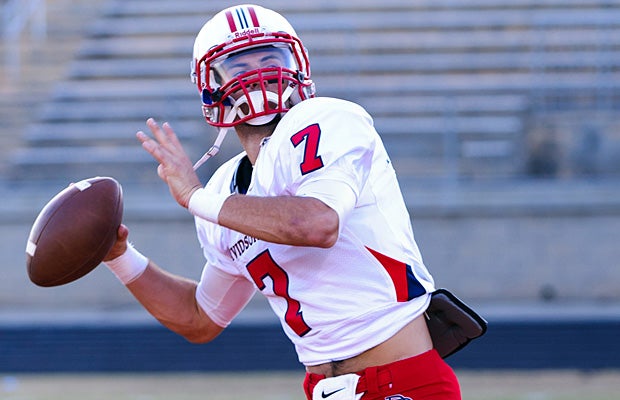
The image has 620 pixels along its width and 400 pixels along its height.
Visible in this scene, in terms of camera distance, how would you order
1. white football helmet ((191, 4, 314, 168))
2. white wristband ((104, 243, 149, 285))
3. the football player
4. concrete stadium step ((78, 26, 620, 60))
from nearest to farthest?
the football player < white football helmet ((191, 4, 314, 168)) < white wristband ((104, 243, 149, 285)) < concrete stadium step ((78, 26, 620, 60))

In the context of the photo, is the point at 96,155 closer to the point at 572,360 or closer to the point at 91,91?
the point at 91,91

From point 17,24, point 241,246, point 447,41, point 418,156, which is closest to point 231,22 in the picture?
point 241,246

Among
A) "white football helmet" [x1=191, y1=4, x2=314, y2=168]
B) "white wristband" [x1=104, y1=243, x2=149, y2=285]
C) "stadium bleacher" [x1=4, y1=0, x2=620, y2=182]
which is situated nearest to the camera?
"white football helmet" [x1=191, y1=4, x2=314, y2=168]

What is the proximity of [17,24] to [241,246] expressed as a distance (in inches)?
317

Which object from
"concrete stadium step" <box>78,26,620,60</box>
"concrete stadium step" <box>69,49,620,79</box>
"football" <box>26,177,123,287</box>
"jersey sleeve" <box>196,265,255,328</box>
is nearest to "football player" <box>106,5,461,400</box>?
"jersey sleeve" <box>196,265,255,328</box>

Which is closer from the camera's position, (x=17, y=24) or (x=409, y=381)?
(x=409, y=381)

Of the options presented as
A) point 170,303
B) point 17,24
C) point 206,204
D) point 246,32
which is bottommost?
point 17,24

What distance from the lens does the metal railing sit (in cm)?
1001

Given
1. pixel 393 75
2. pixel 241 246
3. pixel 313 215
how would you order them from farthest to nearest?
1. pixel 393 75
2. pixel 241 246
3. pixel 313 215

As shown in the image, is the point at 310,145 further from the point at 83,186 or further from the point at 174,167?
the point at 83,186

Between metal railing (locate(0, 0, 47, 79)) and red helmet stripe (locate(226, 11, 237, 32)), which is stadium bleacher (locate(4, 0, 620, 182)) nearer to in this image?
metal railing (locate(0, 0, 47, 79))

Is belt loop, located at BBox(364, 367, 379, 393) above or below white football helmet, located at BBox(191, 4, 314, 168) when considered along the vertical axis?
below

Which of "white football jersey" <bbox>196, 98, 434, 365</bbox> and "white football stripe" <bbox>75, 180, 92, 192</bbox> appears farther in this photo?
"white football stripe" <bbox>75, 180, 92, 192</bbox>

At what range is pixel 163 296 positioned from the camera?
3135 millimetres
